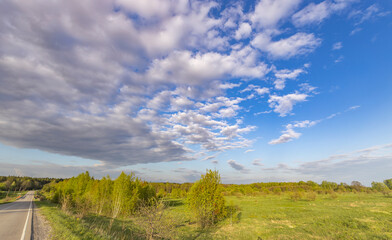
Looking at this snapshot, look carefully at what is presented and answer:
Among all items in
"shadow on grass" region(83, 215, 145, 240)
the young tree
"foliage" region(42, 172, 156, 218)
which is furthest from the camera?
the young tree

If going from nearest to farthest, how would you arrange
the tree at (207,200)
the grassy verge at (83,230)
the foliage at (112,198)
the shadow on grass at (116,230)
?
the grassy verge at (83,230) → the shadow on grass at (116,230) → the tree at (207,200) → the foliage at (112,198)

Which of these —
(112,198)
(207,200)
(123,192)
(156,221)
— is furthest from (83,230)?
(112,198)

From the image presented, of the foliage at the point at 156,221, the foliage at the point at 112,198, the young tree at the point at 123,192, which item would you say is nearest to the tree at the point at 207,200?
the foliage at the point at 112,198

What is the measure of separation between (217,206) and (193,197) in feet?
13.2

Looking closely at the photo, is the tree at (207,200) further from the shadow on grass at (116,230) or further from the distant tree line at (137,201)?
the shadow on grass at (116,230)

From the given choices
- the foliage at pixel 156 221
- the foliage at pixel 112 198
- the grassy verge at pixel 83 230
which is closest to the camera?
the foliage at pixel 156 221

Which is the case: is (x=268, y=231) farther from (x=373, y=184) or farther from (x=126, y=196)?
(x=373, y=184)

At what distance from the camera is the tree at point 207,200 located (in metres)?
25.4

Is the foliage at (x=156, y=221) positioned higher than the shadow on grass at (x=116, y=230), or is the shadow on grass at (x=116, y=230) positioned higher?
the foliage at (x=156, y=221)

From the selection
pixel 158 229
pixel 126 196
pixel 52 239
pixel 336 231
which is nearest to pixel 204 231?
pixel 158 229

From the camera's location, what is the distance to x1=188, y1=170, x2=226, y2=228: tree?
25.4 metres

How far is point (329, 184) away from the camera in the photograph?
127250 millimetres

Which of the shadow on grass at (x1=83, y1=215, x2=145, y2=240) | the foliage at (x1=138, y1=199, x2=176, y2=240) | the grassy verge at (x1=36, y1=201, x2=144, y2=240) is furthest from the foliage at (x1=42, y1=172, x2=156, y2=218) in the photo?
the foliage at (x1=138, y1=199, x2=176, y2=240)

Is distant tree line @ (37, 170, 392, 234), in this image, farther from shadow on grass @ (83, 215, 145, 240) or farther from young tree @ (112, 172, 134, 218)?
shadow on grass @ (83, 215, 145, 240)
